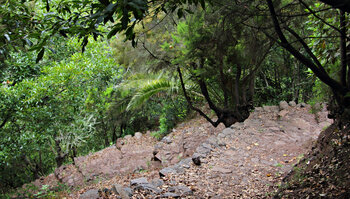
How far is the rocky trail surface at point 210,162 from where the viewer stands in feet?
12.3

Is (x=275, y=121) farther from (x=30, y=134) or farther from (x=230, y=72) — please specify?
(x=30, y=134)

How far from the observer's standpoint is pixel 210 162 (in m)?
4.88

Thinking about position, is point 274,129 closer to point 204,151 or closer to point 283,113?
point 283,113

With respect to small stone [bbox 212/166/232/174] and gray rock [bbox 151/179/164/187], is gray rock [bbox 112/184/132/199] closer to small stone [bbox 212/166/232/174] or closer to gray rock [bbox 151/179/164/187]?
gray rock [bbox 151/179/164/187]

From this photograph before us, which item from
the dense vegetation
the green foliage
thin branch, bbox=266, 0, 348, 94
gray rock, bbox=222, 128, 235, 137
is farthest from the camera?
gray rock, bbox=222, 128, 235, 137

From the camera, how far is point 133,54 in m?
11.0

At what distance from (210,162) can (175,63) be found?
2.05 metres

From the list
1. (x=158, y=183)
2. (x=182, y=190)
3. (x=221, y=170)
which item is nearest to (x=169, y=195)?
(x=182, y=190)

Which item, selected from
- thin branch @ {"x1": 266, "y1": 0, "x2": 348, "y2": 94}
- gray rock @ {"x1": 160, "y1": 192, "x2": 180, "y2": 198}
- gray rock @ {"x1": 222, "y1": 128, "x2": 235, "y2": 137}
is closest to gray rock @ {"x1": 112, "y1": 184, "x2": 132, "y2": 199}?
gray rock @ {"x1": 160, "y1": 192, "x2": 180, "y2": 198}

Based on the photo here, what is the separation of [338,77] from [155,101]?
9.06 metres

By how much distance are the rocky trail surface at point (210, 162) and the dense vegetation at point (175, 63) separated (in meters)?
0.81

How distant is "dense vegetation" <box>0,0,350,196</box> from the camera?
2219 millimetres

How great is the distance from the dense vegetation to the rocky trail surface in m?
0.81

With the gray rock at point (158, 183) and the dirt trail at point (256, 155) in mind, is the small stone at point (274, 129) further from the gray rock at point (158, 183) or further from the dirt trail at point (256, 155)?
the gray rock at point (158, 183)
